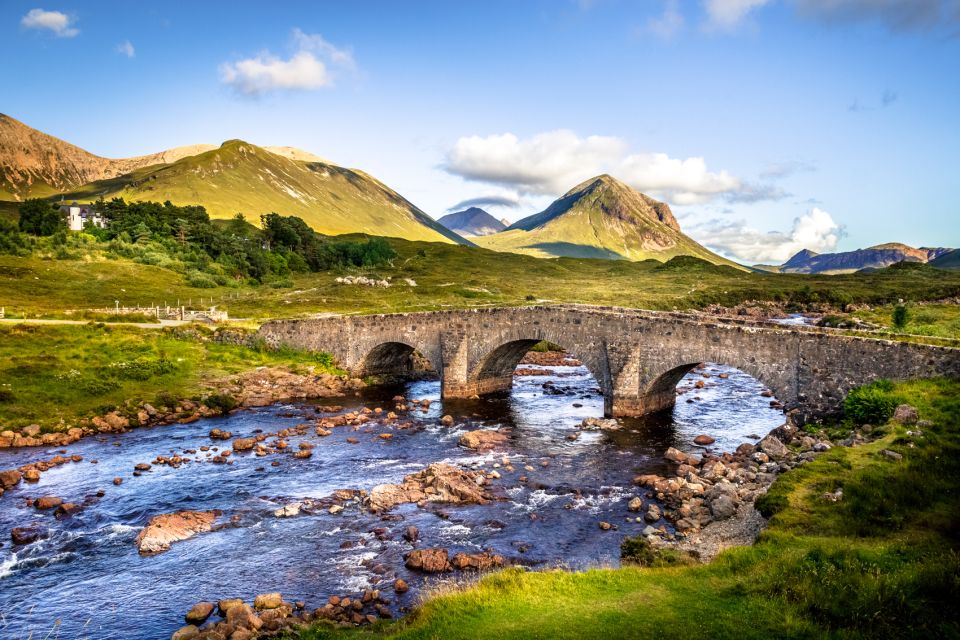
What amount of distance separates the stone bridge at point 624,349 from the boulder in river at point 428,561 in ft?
68.3

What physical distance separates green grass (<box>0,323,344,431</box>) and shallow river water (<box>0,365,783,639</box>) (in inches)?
184

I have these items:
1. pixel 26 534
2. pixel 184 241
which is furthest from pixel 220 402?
pixel 184 241

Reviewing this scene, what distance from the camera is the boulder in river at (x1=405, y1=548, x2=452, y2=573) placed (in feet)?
71.9

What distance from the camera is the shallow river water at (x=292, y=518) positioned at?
20.7 metres

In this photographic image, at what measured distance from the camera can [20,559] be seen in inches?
898

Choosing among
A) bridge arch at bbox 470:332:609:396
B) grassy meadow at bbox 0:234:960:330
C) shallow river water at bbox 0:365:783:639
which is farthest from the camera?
grassy meadow at bbox 0:234:960:330

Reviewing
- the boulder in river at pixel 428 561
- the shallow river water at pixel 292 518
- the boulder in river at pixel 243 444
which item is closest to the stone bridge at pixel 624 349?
the shallow river water at pixel 292 518

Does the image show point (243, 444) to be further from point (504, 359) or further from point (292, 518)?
point (504, 359)

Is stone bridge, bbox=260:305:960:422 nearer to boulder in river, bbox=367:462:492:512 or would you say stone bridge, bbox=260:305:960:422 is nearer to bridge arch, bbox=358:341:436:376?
bridge arch, bbox=358:341:436:376

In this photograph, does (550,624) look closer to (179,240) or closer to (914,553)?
(914,553)

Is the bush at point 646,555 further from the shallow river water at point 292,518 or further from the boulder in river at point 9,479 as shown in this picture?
the boulder in river at point 9,479

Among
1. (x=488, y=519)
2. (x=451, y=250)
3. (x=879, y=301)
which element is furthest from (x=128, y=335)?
(x=451, y=250)

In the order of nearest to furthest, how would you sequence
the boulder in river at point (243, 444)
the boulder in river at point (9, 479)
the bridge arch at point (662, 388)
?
1. the boulder in river at point (9, 479)
2. the boulder in river at point (243, 444)
3. the bridge arch at point (662, 388)

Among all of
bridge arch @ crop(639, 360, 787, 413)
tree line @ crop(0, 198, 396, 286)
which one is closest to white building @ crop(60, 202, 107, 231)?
tree line @ crop(0, 198, 396, 286)
